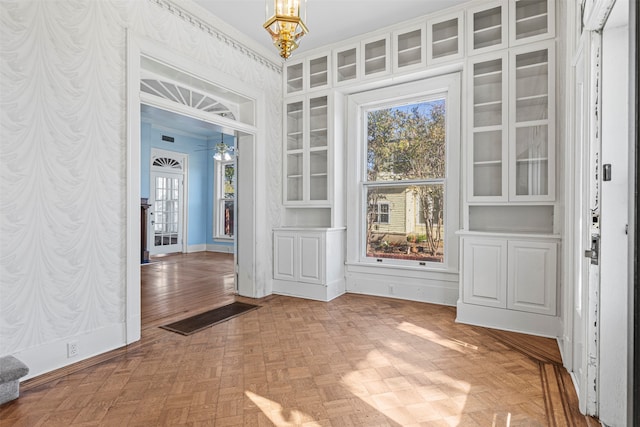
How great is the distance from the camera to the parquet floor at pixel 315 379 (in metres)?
1.95

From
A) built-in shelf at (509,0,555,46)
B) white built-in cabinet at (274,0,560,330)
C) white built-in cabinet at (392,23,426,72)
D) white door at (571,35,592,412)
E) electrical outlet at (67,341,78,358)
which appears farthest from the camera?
white built-in cabinet at (392,23,426,72)

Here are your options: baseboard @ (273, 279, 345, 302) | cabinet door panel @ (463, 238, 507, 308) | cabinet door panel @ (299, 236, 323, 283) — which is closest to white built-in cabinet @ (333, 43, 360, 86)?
cabinet door panel @ (299, 236, 323, 283)

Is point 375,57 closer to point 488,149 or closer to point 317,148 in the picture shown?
point 317,148

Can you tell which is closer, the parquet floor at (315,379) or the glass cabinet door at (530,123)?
the parquet floor at (315,379)

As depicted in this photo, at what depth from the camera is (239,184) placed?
4.68m

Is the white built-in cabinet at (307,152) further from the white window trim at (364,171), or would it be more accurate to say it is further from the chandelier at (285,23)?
the chandelier at (285,23)

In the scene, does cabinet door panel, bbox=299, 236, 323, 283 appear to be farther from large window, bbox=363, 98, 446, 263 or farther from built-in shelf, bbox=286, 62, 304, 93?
built-in shelf, bbox=286, 62, 304, 93

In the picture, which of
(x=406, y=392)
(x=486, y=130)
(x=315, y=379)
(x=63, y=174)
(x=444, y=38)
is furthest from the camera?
(x=444, y=38)

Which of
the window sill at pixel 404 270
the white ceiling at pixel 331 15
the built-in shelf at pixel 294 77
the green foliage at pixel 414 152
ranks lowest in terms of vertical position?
the window sill at pixel 404 270

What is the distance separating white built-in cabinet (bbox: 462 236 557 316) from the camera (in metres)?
3.18

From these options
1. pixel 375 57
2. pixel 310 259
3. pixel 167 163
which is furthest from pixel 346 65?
pixel 167 163

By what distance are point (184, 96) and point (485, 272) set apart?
3606 mm

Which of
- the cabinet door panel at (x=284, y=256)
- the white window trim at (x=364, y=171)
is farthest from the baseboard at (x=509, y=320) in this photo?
the cabinet door panel at (x=284, y=256)

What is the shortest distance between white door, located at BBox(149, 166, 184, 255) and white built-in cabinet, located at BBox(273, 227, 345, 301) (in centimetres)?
521
